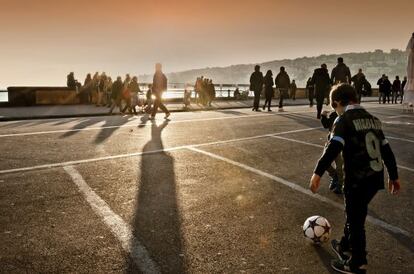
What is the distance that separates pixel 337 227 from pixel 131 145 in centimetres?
585

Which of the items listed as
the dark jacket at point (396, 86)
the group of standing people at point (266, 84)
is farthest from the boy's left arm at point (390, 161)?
the dark jacket at point (396, 86)

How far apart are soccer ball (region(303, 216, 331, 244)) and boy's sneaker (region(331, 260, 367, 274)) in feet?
1.38

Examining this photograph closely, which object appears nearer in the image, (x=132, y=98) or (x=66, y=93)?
(x=132, y=98)

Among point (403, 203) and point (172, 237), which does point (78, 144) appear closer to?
point (172, 237)

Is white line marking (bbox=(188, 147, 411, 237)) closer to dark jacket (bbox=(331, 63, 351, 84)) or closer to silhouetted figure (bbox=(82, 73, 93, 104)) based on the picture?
dark jacket (bbox=(331, 63, 351, 84))

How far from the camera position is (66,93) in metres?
23.1

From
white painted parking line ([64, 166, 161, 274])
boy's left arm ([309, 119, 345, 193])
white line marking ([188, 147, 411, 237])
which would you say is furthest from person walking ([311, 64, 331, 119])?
boy's left arm ([309, 119, 345, 193])

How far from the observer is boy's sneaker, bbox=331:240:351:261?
353 centimetres

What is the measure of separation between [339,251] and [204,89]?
22.5m

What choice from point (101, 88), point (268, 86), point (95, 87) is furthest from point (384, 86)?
point (95, 87)

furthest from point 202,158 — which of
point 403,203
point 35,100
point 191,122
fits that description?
point 35,100

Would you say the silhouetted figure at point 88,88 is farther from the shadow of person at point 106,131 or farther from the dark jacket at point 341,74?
the dark jacket at point 341,74

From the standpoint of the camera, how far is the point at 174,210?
191 inches

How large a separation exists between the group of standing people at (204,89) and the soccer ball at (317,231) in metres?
21.2
